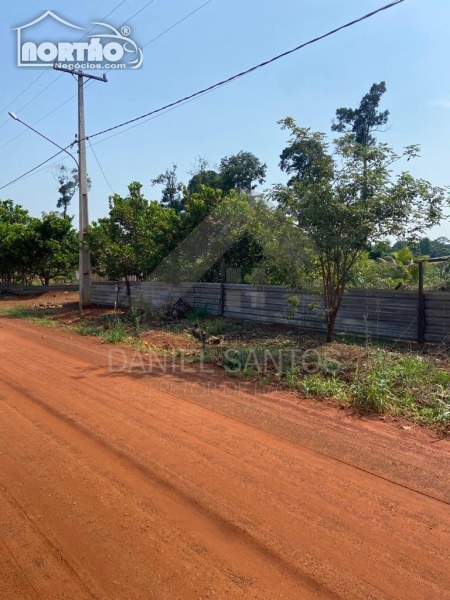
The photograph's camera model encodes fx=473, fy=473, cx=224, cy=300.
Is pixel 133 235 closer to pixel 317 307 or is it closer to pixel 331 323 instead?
pixel 317 307

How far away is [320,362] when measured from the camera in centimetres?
805

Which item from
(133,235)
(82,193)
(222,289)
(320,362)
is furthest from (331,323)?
(82,193)

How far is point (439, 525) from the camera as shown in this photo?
339 cm

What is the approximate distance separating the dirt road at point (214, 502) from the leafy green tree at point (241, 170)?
3394 centimetres

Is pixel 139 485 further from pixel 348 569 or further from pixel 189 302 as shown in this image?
pixel 189 302

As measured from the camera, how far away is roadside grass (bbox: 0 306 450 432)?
611cm

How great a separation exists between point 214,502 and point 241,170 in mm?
37296

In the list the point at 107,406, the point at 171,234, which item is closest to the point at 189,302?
the point at 171,234

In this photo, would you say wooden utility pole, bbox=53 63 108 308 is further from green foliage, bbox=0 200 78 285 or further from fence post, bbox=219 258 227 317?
green foliage, bbox=0 200 78 285

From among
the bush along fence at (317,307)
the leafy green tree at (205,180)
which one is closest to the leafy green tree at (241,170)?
the leafy green tree at (205,180)

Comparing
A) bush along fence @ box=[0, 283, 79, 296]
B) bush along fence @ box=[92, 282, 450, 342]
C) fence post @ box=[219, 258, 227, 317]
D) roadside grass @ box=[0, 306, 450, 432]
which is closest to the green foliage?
bush along fence @ box=[0, 283, 79, 296]

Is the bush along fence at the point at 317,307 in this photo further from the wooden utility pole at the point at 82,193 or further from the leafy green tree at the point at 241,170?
the leafy green tree at the point at 241,170

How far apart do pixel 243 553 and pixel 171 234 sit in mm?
14362

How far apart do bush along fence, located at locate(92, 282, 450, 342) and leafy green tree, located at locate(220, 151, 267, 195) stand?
74.7 feet
